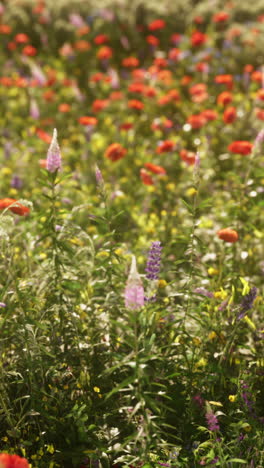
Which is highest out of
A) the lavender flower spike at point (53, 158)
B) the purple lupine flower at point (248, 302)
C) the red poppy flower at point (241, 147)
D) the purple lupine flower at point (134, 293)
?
the red poppy flower at point (241, 147)

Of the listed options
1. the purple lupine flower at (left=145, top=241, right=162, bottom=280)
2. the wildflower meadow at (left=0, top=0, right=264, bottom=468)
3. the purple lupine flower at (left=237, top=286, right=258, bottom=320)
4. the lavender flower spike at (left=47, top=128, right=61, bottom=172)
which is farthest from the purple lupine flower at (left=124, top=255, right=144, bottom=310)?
the purple lupine flower at (left=237, top=286, right=258, bottom=320)

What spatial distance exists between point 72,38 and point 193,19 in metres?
1.68

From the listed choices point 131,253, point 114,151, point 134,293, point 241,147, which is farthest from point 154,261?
point 114,151

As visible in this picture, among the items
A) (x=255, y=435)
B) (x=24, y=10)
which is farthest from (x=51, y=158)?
(x=24, y=10)

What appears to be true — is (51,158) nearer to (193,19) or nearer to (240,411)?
(240,411)

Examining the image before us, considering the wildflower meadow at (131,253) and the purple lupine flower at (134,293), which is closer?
the purple lupine flower at (134,293)

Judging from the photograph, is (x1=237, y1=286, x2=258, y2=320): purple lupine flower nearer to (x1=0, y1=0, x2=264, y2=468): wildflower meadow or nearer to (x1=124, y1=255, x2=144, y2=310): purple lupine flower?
(x1=0, y1=0, x2=264, y2=468): wildflower meadow

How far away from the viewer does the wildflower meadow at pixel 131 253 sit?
197 cm

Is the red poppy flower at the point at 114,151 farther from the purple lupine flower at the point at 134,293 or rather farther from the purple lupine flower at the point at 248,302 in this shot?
the purple lupine flower at the point at 134,293

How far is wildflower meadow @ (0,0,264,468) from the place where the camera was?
6.47ft

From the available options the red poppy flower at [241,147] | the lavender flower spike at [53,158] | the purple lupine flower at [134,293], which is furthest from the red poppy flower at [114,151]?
the purple lupine flower at [134,293]

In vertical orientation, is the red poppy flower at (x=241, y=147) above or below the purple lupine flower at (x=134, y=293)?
A: above

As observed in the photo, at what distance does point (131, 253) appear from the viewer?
9.27ft

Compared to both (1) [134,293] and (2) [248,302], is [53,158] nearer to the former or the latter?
(1) [134,293]
